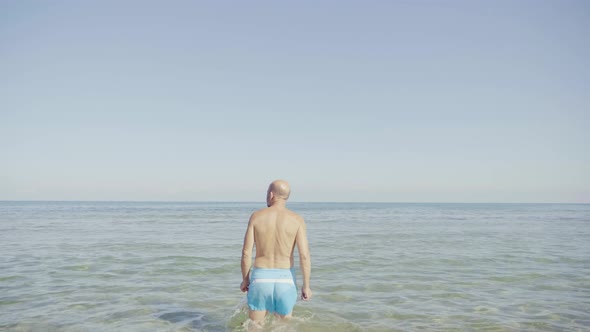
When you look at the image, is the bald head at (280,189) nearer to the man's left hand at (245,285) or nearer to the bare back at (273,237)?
the bare back at (273,237)

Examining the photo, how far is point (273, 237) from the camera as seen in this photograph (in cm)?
530

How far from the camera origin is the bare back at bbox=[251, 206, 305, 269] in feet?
17.3

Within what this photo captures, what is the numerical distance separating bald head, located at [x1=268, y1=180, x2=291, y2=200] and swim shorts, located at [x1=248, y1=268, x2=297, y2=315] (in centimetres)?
98

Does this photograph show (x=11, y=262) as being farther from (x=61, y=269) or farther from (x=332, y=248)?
(x=332, y=248)

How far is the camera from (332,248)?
1548 centimetres

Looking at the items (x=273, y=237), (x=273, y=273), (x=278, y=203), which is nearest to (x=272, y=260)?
(x=273, y=273)

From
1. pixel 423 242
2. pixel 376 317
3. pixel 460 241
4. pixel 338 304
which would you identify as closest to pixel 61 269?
pixel 338 304

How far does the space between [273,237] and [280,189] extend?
2.10 feet

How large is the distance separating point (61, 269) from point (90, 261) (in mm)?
1290

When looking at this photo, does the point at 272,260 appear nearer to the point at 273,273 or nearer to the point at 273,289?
the point at 273,273

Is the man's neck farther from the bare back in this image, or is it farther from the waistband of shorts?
the waistband of shorts

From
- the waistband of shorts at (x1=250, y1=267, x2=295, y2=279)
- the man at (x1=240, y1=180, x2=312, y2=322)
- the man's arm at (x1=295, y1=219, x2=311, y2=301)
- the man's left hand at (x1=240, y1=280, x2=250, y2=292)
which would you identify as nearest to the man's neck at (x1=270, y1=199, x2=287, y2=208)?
the man at (x1=240, y1=180, x2=312, y2=322)

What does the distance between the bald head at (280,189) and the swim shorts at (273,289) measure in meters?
0.98

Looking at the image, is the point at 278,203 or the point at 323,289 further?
the point at 323,289
